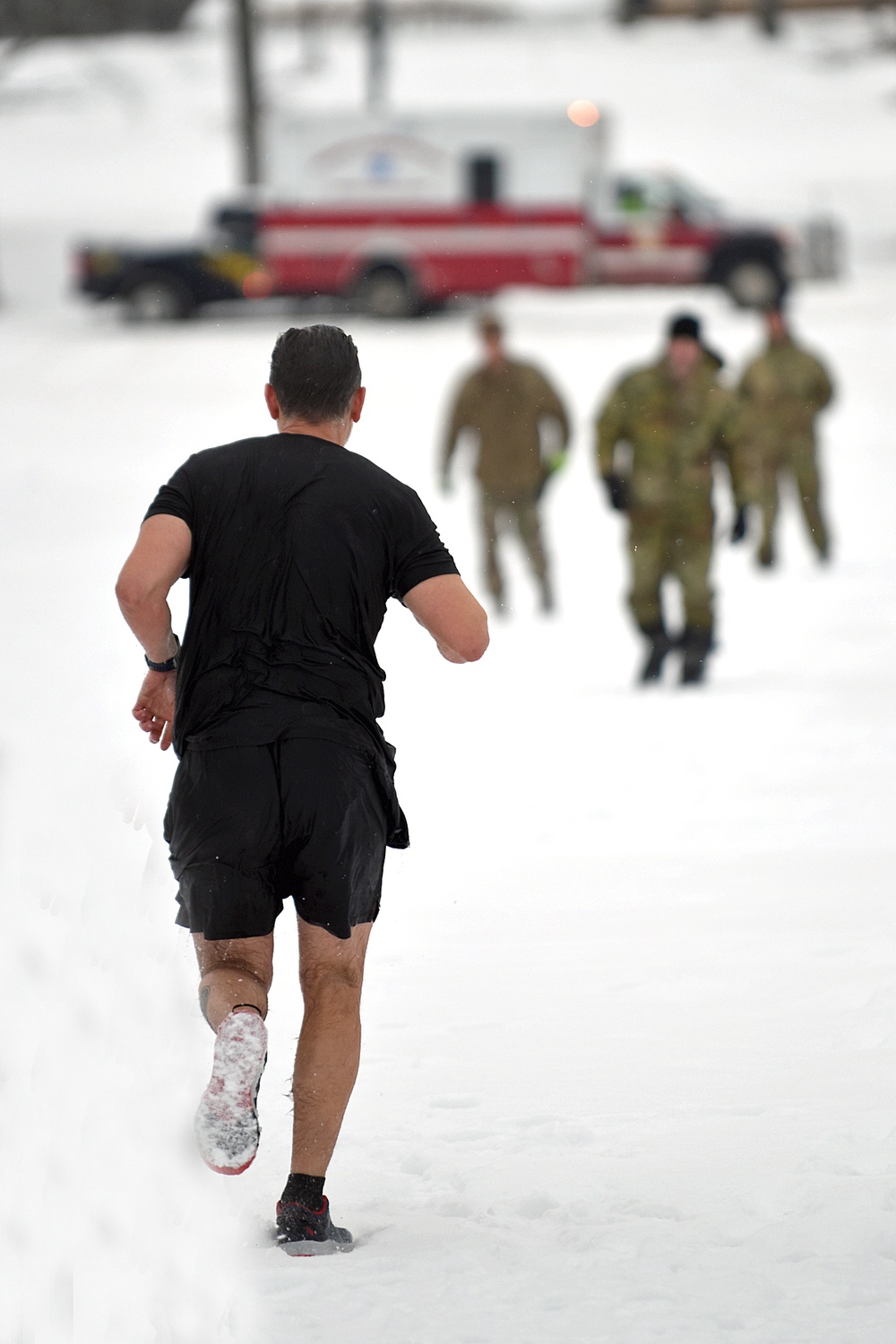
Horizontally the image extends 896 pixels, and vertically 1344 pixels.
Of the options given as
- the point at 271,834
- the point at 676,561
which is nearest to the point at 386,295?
the point at 676,561

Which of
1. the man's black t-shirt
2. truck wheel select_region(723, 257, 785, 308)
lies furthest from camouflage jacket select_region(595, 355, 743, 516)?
truck wheel select_region(723, 257, 785, 308)

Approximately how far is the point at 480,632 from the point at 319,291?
21062 mm

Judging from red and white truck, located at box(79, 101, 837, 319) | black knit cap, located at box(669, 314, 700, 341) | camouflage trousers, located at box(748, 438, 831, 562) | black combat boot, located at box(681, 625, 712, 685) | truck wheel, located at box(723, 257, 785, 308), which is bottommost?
black combat boot, located at box(681, 625, 712, 685)

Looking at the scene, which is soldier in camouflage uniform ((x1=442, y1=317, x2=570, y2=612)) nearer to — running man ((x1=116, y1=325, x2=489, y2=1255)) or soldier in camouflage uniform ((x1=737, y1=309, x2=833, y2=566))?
soldier in camouflage uniform ((x1=737, y1=309, x2=833, y2=566))

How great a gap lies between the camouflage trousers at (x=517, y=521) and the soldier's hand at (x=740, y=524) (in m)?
2.30

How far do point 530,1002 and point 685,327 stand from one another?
4.15 meters

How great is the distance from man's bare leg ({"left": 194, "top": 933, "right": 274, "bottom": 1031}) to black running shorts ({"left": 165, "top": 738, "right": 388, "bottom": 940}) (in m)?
0.02

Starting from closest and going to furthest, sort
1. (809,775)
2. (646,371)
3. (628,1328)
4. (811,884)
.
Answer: (628,1328), (811,884), (809,775), (646,371)

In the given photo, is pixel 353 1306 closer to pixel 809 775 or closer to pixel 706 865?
pixel 706 865

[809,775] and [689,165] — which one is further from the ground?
[689,165]

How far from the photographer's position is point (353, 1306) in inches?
108

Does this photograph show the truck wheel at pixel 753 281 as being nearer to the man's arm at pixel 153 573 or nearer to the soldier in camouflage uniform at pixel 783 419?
the soldier in camouflage uniform at pixel 783 419

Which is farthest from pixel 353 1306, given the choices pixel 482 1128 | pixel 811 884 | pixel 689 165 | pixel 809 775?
pixel 689 165

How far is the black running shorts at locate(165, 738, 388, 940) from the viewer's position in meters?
3.00
